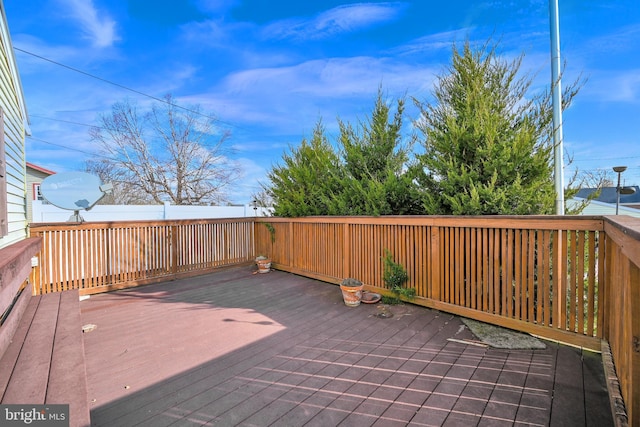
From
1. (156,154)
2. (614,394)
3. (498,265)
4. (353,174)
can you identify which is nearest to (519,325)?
(498,265)

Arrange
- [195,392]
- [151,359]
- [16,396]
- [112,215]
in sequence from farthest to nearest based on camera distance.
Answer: [112,215] < [151,359] < [195,392] < [16,396]

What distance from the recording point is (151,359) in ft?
8.00

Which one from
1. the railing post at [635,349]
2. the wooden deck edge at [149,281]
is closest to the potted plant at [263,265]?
the wooden deck edge at [149,281]

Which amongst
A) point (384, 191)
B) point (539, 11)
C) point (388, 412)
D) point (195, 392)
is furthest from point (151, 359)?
point (539, 11)

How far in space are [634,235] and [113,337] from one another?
3.92 metres

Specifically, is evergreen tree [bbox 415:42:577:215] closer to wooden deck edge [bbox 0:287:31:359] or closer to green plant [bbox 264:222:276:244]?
green plant [bbox 264:222:276:244]

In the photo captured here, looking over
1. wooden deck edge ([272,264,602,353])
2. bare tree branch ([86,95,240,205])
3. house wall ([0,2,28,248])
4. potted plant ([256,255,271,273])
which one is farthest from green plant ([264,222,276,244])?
bare tree branch ([86,95,240,205])

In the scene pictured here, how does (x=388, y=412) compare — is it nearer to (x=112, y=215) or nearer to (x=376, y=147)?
(x=376, y=147)

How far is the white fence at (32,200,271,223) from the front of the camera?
21.7 ft

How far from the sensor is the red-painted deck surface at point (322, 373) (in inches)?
68.1

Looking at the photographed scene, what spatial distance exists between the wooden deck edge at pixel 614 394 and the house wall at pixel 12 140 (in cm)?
455

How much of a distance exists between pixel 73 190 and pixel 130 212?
3.30m

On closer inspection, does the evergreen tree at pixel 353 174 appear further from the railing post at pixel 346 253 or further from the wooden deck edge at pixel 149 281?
the wooden deck edge at pixel 149 281

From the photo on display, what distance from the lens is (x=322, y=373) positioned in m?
2.21
